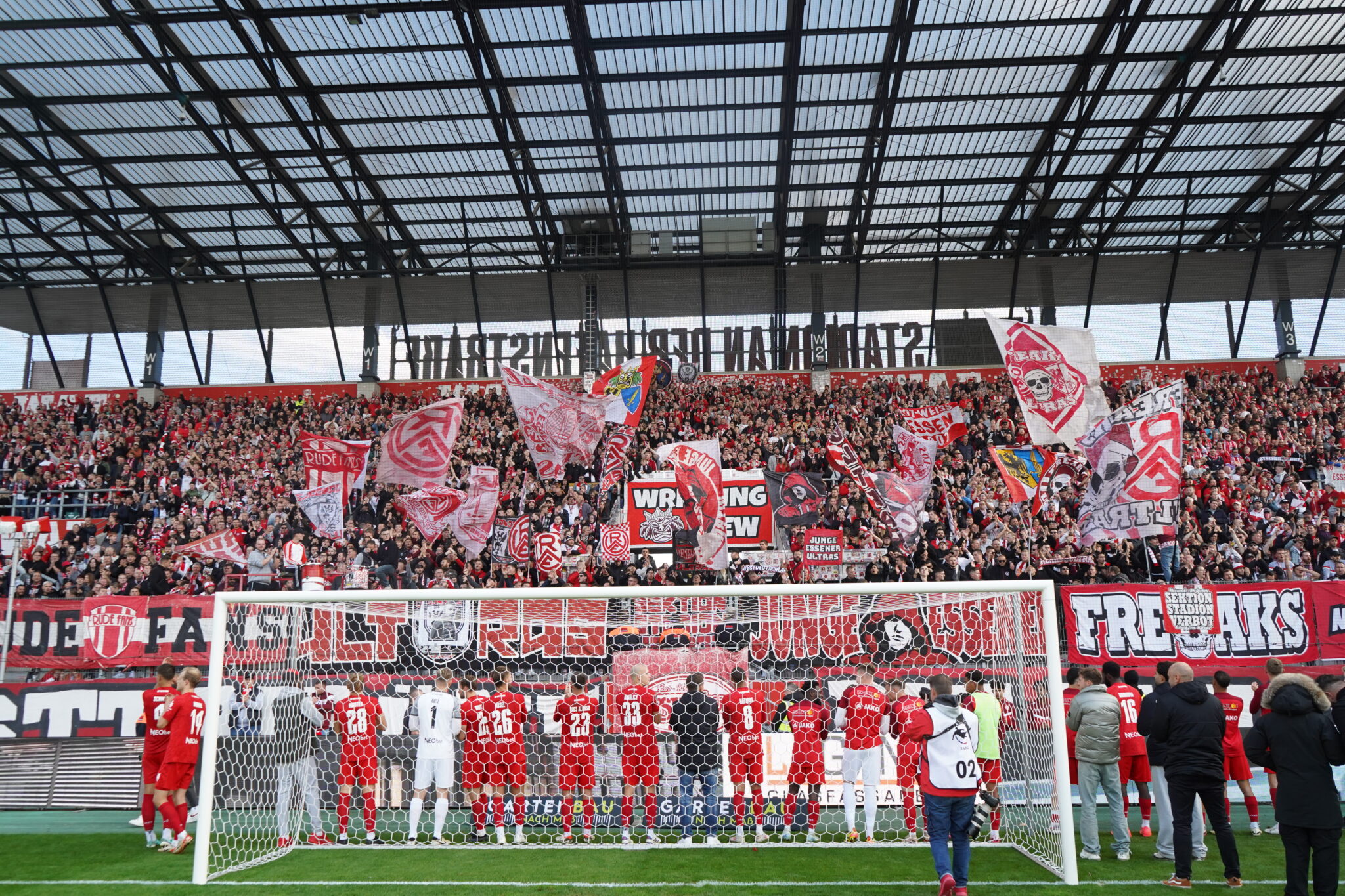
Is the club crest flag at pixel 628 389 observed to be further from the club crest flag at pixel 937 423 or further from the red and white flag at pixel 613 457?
the club crest flag at pixel 937 423

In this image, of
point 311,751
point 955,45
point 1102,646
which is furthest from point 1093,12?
point 311,751

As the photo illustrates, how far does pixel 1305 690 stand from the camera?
7461 mm

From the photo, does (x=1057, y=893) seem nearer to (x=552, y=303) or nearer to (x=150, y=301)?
(x=552, y=303)

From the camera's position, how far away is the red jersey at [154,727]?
11.0 m

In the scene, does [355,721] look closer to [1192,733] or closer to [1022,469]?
[1192,733]

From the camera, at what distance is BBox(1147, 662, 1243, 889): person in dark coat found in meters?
8.45

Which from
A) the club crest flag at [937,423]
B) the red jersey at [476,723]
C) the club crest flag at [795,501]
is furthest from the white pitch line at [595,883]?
the club crest flag at [795,501]

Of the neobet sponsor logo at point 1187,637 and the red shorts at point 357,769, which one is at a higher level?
the neobet sponsor logo at point 1187,637

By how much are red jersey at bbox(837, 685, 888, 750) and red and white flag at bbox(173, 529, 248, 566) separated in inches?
621

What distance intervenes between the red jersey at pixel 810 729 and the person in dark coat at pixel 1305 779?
4.99m

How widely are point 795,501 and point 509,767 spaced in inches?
601

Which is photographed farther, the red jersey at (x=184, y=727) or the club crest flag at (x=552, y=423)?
the club crest flag at (x=552, y=423)

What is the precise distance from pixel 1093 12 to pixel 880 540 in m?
14.5

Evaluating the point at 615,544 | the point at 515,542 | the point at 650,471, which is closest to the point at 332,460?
the point at 515,542
